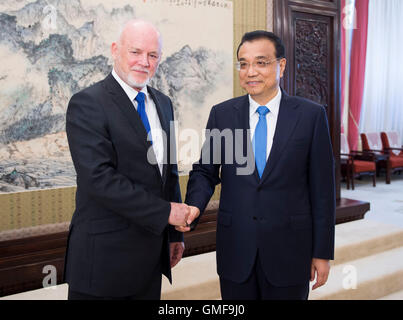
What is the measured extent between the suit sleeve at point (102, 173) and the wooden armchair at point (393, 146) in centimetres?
764

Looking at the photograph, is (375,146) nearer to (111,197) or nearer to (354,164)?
(354,164)

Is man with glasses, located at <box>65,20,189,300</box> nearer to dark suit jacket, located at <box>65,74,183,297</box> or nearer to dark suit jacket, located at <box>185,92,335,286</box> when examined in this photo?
dark suit jacket, located at <box>65,74,183,297</box>

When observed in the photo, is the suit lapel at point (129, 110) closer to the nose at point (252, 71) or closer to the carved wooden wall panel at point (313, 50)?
the nose at point (252, 71)

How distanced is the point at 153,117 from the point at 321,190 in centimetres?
71

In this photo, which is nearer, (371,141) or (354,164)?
(354,164)

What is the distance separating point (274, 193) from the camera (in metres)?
1.56

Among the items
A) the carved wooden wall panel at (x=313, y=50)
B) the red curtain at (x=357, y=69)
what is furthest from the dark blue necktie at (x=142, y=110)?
the red curtain at (x=357, y=69)

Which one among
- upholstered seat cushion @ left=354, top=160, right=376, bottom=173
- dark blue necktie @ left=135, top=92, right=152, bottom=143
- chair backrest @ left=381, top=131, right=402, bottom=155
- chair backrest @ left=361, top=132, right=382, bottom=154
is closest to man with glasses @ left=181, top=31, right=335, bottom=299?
dark blue necktie @ left=135, top=92, right=152, bottom=143

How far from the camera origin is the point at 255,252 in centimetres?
158

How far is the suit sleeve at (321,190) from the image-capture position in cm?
158

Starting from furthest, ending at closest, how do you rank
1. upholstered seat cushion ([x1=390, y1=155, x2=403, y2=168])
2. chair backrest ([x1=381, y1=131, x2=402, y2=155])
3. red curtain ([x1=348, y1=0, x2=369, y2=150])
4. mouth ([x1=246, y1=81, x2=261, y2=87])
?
chair backrest ([x1=381, y1=131, x2=402, y2=155]), red curtain ([x1=348, y1=0, x2=369, y2=150]), upholstered seat cushion ([x1=390, y1=155, x2=403, y2=168]), mouth ([x1=246, y1=81, x2=261, y2=87])

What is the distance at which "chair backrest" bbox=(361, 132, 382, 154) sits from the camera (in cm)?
842

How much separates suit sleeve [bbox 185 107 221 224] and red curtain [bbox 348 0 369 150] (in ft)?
24.4

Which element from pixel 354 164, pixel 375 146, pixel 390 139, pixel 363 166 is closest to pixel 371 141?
pixel 375 146
